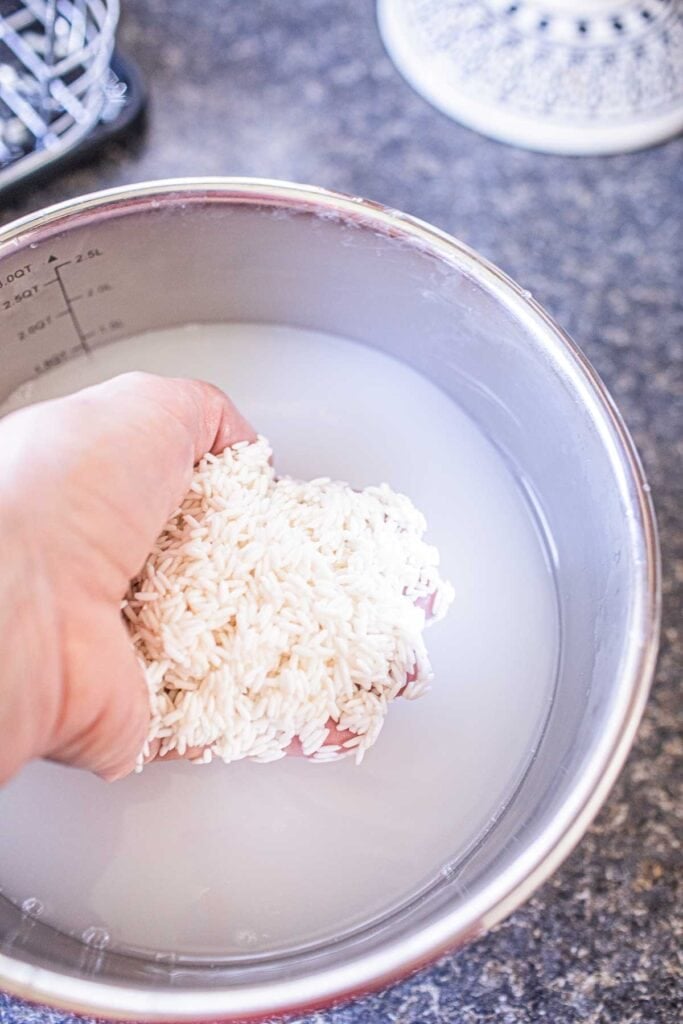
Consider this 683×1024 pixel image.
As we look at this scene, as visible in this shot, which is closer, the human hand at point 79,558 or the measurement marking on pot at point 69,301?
the human hand at point 79,558

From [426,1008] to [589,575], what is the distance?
0.26 meters

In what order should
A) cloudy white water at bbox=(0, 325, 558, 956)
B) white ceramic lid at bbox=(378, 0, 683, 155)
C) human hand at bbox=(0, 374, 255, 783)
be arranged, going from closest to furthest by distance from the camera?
human hand at bbox=(0, 374, 255, 783), cloudy white water at bbox=(0, 325, 558, 956), white ceramic lid at bbox=(378, 0, 683, 155)

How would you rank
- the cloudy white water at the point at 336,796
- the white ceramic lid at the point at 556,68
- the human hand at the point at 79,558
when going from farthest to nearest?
the white ceramic lid at the point at 556,68
the cloudy white water at the point at 336,796
the human hand at the point at 79,558

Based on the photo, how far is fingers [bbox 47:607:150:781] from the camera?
0.42m

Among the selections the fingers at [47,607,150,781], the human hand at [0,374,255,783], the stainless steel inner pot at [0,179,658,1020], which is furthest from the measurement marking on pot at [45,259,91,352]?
the fingers at [47,607,150,781]

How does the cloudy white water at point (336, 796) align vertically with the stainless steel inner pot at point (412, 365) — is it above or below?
below

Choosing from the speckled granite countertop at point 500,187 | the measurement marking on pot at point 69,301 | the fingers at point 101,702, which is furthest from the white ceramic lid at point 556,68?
the fingers at point 101,702

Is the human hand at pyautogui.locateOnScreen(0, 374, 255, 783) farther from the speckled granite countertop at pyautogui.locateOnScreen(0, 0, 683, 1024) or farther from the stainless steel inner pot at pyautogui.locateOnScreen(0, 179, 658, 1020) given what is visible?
the speckled granite countertop at pyautogui.locateOnScreen(0, 0, 683, 1024)

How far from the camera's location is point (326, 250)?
58 cm

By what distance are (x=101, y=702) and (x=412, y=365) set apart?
1.04ft

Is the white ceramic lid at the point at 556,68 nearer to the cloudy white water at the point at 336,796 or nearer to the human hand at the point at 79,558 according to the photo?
the cloudy white water at the point at 336,796

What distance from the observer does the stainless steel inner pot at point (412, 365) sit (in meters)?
0.42

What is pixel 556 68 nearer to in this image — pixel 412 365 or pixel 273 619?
pixel 412 365

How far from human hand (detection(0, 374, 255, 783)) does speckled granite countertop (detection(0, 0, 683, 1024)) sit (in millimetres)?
307
